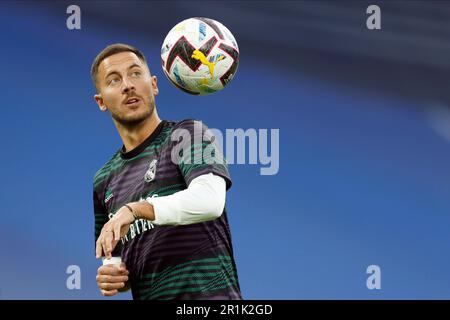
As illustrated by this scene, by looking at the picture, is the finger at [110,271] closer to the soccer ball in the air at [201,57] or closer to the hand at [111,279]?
the hand at [111,279]

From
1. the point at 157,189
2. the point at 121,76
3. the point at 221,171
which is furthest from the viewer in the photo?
the point at 121,76

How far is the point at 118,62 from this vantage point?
5156mm

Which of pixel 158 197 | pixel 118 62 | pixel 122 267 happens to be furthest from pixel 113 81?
pixel 122 267

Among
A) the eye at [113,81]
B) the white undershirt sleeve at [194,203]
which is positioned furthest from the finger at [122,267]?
the eye at [113,81]

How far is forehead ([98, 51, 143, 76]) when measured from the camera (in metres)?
5.15

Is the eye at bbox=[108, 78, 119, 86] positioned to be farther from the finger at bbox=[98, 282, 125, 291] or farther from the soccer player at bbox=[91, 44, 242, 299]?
the finger at bbox=[98, 282, 125, 291]

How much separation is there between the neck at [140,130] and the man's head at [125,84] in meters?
0.03

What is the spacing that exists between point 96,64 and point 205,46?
27.2 inches

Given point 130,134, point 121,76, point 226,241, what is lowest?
point 226,241

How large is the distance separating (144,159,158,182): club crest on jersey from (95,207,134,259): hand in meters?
0.79

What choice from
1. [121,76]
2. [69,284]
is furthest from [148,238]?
[69,284]

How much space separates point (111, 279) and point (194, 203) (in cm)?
79

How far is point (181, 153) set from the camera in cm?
470
